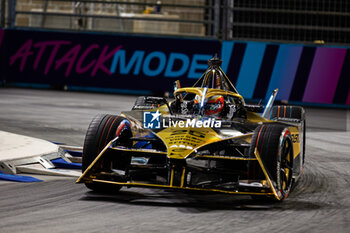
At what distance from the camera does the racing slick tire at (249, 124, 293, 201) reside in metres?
6.57

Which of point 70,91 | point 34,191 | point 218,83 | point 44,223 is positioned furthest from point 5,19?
point 44,223

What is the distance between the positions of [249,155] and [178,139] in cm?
68

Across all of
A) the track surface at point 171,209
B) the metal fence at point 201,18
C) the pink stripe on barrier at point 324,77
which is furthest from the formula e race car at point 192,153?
the metal fence at point 201,18

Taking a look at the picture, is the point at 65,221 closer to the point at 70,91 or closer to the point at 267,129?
the point at 267,129

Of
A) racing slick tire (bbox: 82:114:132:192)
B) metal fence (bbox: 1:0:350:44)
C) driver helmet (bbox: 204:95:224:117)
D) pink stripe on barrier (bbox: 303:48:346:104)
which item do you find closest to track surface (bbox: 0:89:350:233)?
racing slick tire (bbox: 82:114:132:192)

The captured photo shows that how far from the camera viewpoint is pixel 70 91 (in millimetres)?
21922

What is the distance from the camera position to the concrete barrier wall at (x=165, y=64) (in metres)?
19.4

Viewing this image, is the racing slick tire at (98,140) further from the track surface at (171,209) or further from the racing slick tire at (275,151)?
the racing slick tire at (275,151)

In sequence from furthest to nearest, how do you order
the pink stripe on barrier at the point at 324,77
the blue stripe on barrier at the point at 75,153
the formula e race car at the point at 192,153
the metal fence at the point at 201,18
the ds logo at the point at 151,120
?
the metal fence at the point at 201,18 < the pink stripe on barrier at the point at 324,77 < the blue stripe on barrier at the point at 75,153 < the ds logo at the point at 151,120 < the formula e race car at the point at 192,153

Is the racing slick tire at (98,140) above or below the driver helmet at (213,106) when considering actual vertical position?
below

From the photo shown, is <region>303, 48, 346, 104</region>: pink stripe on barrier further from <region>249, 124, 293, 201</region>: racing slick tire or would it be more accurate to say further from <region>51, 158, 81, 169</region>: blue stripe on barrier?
<region>249, 124, 293, 201</region>: racing slick tire

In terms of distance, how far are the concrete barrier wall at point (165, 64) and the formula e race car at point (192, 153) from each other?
38.4 ft

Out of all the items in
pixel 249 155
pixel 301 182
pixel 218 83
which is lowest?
pixel 301 182

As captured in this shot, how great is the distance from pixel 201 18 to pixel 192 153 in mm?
16424
